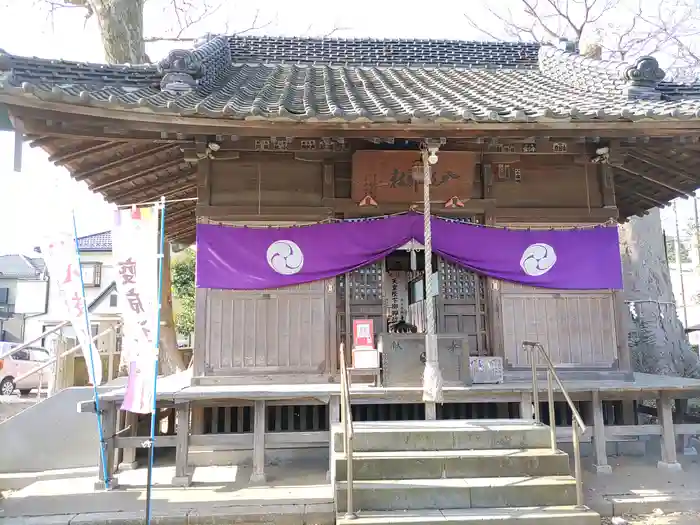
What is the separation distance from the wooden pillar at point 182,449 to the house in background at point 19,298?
3411cm

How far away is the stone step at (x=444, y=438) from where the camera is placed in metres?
6.03

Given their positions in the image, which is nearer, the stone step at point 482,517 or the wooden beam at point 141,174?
the stone step at point 482,517

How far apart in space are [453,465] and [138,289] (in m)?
3.91

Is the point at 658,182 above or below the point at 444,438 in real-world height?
above

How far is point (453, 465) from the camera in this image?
19.0 ft

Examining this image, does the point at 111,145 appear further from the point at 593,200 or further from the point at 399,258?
the point at 593,200

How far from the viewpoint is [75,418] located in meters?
8.43

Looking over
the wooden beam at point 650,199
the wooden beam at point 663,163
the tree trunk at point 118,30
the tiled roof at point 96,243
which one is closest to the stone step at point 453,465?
the wooden beam at point 663,163

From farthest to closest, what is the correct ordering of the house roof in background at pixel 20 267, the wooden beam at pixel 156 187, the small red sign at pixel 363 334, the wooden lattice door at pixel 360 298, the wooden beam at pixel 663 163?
the house roof in background at pixel 20 267 < the wooden beam at pixel 156 187 < the wooden beam at pixel 663 163 < the wooden lattice door at pixel 360 298 < the small red sign at pixel 363 334

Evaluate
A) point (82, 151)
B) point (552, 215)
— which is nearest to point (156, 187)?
point (82, 151)

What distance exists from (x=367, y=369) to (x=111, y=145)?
15.3 feet

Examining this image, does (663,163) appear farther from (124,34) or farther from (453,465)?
(124,34)

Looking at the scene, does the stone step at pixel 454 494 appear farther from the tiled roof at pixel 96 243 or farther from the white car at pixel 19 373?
the tiled roof at pixel 96 243

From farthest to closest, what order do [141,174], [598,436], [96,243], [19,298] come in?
[19,298], [96,243], [141,174], [598,436]
